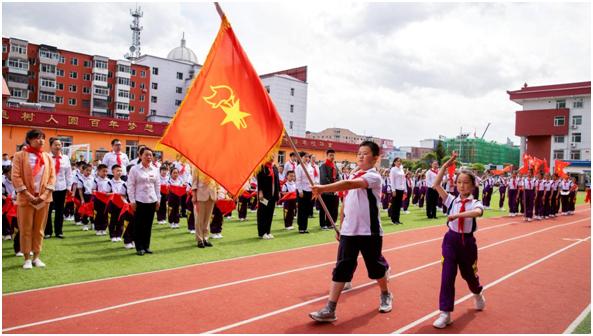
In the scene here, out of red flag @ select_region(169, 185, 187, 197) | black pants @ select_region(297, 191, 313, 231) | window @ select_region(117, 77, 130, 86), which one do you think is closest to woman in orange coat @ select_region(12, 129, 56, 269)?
red flag @ select_region(169, 185, 187, 197)

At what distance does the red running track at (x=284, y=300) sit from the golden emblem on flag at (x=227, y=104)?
1.99 m

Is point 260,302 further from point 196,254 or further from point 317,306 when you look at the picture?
point 196,254

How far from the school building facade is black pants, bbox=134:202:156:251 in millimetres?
55808

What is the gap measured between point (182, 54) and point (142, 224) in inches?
2531

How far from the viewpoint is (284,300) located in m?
5.14

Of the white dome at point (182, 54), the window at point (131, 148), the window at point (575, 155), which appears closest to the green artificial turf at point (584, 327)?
→ the window at point (131, 148)

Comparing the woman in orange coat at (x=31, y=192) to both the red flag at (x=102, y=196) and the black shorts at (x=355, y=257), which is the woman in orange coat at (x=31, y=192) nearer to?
the red flag at (x=102, y=196)

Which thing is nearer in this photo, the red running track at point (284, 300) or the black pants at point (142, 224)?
the red running track at point (284, 300)

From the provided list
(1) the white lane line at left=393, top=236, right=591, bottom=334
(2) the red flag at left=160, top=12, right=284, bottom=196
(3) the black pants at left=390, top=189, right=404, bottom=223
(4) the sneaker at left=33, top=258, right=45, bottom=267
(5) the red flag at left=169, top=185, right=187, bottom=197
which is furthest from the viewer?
(3) the black pants at left=390, top=189, right=404, bottom=223

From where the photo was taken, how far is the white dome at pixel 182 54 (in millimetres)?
67688

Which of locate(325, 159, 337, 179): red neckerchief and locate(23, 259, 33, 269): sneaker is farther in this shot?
locate(325, 159, 337, 179): red neckerchief

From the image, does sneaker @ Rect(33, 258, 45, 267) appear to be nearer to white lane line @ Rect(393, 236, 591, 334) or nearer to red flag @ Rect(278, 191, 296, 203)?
white lane line @ Rect(393, 236, 591, 334)

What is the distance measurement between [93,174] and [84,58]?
5665cm

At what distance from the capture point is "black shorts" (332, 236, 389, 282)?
4.42 meters
